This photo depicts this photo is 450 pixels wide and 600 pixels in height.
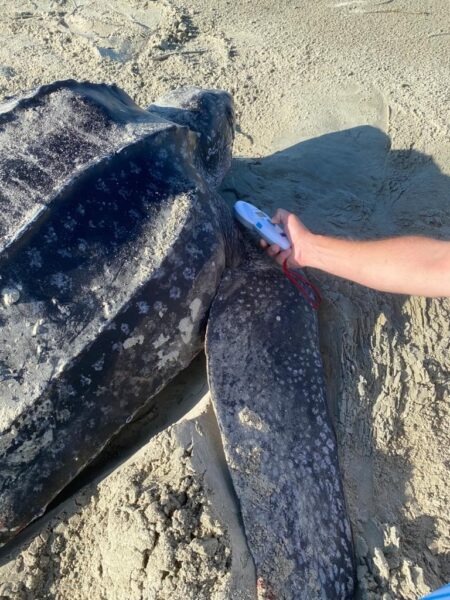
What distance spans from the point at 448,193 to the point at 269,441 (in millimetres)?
1225

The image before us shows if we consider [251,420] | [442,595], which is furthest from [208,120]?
[442,595]

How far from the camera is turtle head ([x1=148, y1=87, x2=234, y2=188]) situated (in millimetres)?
1971

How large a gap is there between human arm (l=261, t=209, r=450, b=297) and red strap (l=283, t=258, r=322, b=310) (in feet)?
0.14

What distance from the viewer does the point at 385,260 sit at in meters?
1.57

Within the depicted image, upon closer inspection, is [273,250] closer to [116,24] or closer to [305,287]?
[305,287]

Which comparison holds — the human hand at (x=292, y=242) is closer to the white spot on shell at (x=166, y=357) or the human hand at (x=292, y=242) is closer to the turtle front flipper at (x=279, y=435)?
the turtle front flipper at (x=279, y=435)

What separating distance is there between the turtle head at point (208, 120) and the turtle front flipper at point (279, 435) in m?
0.53

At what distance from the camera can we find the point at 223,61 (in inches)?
110

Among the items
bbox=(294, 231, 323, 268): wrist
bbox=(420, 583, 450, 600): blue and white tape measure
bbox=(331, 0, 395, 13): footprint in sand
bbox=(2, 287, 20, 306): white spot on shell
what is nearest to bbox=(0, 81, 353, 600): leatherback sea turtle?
bbox=(2, 287, 20, 306): white spot on shell

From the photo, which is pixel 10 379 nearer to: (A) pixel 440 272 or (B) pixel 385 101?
(A) pixel 440 272

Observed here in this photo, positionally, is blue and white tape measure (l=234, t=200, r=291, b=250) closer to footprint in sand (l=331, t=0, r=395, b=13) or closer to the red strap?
the red strap

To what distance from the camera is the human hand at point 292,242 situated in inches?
66.4

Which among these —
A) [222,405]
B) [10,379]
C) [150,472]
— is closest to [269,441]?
[222,405]

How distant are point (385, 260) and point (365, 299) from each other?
0.20 meters
